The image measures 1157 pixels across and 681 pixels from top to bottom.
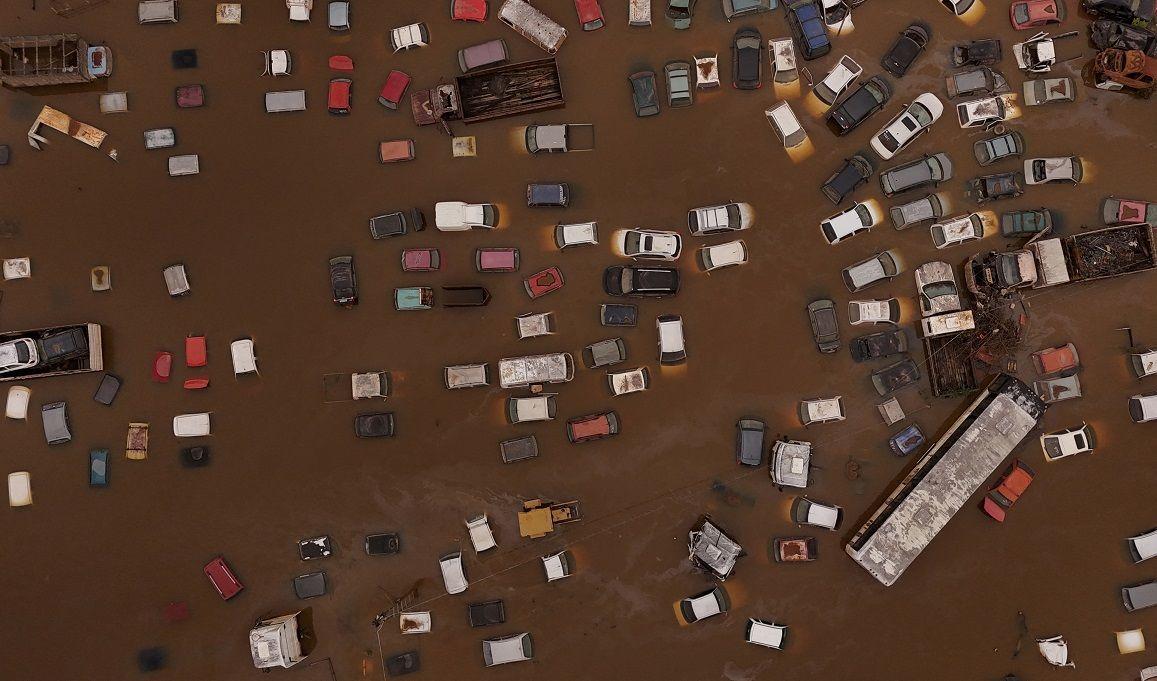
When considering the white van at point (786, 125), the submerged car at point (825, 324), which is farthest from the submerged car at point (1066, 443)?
the white van at point (786, 125)

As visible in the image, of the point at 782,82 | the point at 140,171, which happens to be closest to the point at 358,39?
the point at 140,171

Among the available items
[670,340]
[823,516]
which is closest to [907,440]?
[823,516]

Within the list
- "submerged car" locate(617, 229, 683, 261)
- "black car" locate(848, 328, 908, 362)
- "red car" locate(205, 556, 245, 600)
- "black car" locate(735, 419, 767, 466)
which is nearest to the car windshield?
"black car" locate(848, 328, 908, 362)

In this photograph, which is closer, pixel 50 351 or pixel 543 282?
pixel 50 351

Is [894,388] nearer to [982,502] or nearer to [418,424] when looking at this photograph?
[982,502]

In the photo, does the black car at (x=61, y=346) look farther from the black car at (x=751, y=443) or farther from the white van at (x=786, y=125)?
the white van at (x=786, y=125)

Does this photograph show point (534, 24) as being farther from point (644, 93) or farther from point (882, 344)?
point (882, 344)
